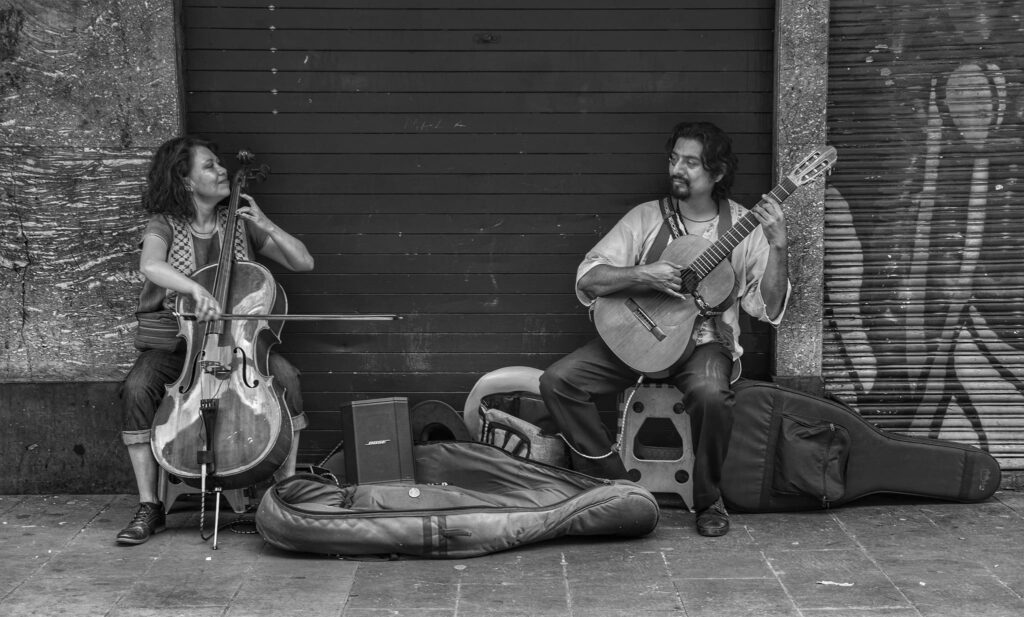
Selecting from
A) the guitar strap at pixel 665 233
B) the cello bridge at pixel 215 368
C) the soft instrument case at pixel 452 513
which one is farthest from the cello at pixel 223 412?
the guitar strap at pixel 665 233

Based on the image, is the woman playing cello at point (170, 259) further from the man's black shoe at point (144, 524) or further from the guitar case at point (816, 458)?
the guitar case at point (816, 458)

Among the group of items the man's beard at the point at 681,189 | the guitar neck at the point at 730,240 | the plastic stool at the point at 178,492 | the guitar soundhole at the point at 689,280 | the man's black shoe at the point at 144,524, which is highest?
the man's beard at the point at 681,189

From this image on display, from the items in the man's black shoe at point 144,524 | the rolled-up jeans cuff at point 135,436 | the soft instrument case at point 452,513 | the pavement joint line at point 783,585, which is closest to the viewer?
the pavement joint line at point 783,585

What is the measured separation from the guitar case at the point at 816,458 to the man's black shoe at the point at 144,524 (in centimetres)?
231

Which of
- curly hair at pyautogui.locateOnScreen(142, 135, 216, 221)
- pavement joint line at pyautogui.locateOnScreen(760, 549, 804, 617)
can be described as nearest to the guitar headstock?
pavement joint line at pyautogui.locateOnScreen(760, 549, 804, 617)

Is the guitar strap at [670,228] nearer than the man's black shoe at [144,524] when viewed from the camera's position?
No

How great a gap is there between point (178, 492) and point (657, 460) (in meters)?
2.01

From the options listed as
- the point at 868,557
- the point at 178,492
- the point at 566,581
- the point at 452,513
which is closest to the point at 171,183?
the point at 178,492

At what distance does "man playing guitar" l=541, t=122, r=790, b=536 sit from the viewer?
200 inches

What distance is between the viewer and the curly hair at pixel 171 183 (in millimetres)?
5066

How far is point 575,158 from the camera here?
560cm

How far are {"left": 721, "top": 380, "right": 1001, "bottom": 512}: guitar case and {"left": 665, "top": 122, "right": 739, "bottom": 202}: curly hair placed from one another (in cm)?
85

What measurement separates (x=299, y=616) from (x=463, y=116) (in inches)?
96.6

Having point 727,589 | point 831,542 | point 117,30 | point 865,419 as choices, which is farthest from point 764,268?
point 117,30
